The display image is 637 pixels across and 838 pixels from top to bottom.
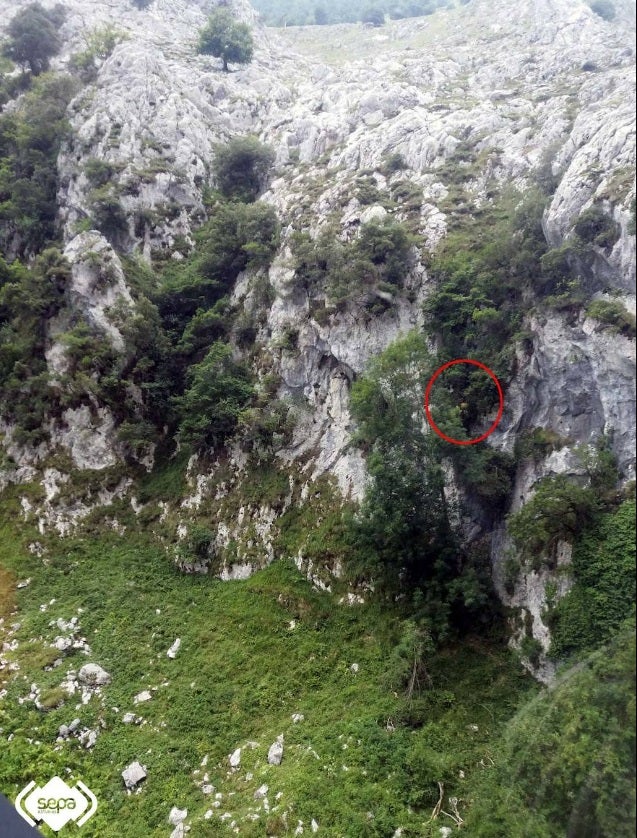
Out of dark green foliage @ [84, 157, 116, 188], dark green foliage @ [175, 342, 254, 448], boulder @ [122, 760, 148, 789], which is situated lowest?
boulder @ [122, 760, 148, 789]

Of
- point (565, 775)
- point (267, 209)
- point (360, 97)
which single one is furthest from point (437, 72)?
point (565, 775)

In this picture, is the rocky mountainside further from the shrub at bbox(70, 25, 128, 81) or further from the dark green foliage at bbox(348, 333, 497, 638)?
the shrub at bbox(70, 25, 128, 81)

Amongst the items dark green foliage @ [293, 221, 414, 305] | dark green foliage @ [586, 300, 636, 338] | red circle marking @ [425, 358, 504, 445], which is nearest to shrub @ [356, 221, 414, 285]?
dark green foliage @ [293, 221, 414, 305]

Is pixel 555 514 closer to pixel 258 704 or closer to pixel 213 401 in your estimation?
pixel 258 704

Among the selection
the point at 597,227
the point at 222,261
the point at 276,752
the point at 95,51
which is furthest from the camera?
the point at 95,51

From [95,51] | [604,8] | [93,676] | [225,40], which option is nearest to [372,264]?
[93,676]

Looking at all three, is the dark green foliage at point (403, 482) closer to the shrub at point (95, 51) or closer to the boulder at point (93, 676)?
the boulder at point (93, 676)
